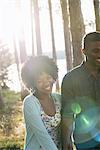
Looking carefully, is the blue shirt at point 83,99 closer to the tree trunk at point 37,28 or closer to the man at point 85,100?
the man at point 85,100

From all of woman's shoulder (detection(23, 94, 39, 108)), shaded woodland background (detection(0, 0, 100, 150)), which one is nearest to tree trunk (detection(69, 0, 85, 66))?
shaded woodland background (detection(0, 0, 100, 150))

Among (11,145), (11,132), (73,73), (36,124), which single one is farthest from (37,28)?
(36,124)

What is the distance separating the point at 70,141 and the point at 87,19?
2051 cm

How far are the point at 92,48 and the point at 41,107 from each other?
2.19 feet

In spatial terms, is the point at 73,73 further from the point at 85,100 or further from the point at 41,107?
the point at 41,107

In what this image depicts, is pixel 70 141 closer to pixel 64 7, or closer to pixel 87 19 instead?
pixel 64 7

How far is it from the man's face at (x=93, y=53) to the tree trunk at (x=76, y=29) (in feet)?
28.3

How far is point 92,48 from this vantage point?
407 centimetres

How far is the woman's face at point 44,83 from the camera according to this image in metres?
4.05

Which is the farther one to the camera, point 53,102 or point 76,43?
point 76,43

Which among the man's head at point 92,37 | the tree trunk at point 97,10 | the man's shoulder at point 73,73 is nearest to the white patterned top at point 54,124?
the man's shoulder at point 73,73

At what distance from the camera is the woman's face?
405 cm

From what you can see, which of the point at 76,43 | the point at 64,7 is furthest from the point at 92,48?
the point at 64,7

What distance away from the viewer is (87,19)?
2434 cm
